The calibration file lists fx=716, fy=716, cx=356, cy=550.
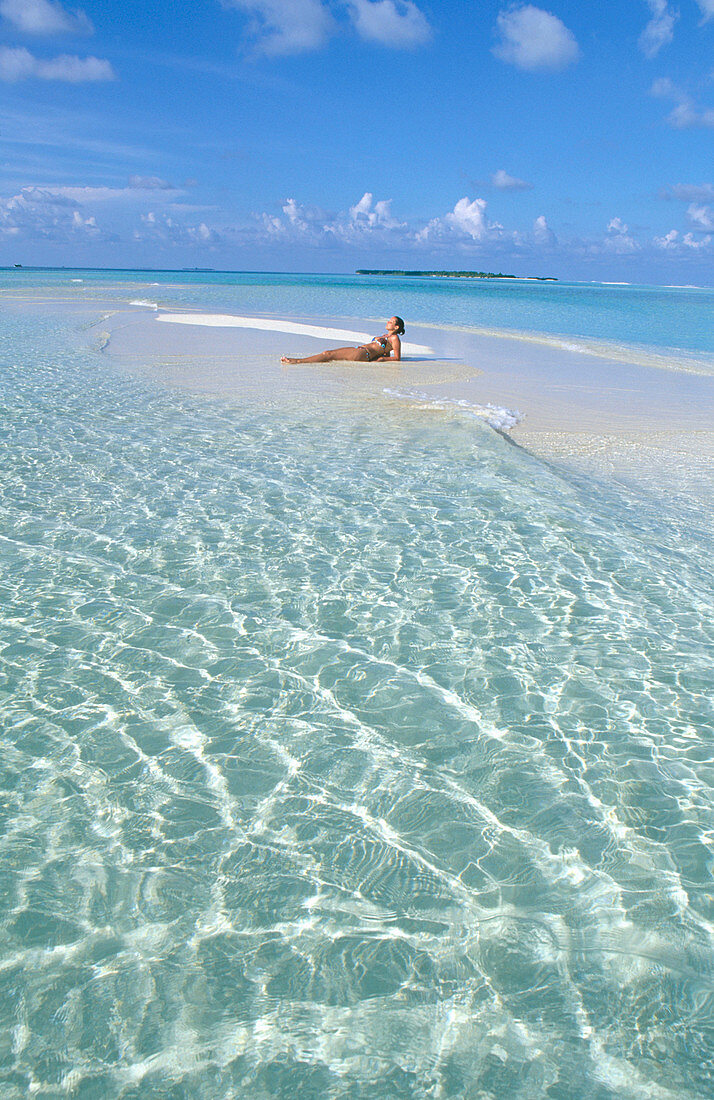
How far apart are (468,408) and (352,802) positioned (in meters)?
10.9

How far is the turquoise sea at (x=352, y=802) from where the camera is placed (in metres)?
2.48

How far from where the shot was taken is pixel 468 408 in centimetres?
1348

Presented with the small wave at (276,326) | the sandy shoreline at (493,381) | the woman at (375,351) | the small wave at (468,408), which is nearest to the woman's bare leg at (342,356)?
the woman at (375,351)

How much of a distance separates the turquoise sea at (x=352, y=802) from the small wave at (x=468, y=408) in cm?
513

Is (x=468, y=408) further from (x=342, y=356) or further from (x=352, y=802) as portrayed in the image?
(x=352, y=802)

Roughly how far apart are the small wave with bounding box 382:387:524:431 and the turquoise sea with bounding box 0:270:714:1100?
5128mm

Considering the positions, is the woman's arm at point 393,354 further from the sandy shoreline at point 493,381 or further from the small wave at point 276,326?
the small wave at point 276,326

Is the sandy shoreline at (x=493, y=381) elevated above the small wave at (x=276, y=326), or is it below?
below

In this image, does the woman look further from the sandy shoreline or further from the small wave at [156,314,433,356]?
the small wave at [156,314,433,356]

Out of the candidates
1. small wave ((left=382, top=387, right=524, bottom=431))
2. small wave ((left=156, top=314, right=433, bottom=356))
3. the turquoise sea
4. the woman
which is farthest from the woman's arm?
the turquoise sea

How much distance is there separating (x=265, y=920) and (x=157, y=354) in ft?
58.7

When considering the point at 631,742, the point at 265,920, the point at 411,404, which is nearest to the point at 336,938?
the point at 265,920

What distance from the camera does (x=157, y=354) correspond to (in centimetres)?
1880

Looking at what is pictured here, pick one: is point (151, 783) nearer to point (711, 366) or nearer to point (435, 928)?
point (435, 928)
